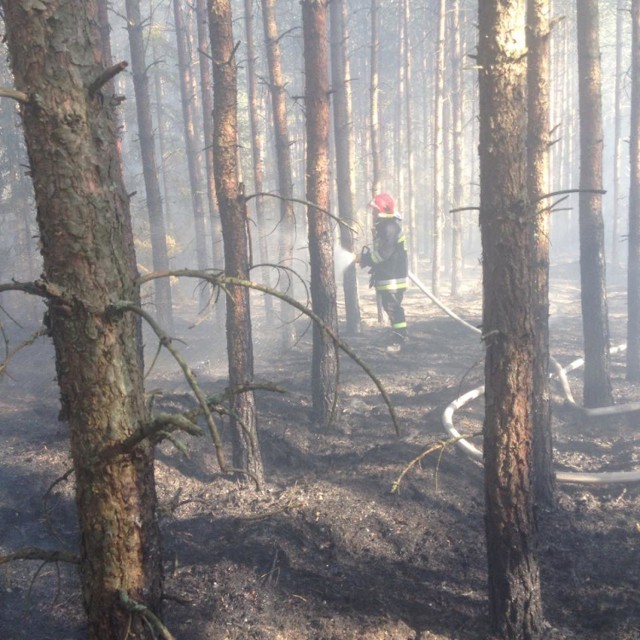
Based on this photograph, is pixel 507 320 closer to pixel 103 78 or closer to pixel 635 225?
pixel 103 78

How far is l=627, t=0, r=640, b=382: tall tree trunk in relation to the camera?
12320mm

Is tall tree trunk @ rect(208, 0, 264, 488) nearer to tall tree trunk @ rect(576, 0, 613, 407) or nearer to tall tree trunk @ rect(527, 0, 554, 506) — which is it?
tall tree trunk @ rect(527, 0, 554, 506)

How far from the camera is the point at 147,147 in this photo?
603 inches

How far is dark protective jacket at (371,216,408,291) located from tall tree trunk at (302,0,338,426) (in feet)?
10.4

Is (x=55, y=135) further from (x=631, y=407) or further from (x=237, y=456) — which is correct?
(x=631, y=407)

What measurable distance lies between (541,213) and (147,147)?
36.8 ft

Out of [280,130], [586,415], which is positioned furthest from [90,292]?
[280,130]

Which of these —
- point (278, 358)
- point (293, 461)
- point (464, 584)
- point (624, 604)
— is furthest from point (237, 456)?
point (278, 358)

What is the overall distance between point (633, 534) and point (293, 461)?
4.45 m

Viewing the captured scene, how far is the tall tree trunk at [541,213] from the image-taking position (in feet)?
23.6

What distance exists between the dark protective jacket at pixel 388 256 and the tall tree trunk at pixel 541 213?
17.5ft

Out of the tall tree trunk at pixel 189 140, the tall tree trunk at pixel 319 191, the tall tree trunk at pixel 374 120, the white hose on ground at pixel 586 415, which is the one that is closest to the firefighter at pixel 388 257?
the tall tree trunk at pixel 319 191

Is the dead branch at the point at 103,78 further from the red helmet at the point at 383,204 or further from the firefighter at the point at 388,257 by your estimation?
the red helmet at the point at 383,204

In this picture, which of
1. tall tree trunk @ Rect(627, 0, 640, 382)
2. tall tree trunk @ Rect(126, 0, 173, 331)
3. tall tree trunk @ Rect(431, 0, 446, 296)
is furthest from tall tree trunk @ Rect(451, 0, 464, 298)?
tall tree trunk @ Rect(126, 0, 173, 331)
